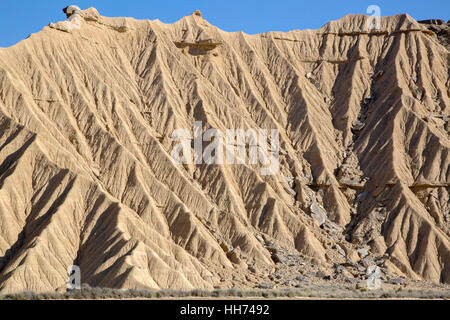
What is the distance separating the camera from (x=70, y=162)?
54.8 meters

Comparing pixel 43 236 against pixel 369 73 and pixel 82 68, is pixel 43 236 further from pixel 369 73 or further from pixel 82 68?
pixel 369 73

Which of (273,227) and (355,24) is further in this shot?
(355,24)

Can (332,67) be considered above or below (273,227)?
above

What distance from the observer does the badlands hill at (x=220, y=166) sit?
5047 cm

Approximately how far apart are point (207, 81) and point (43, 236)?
26.0 meters

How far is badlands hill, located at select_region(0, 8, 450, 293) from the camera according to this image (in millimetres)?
50469

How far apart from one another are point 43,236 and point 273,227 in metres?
17.8

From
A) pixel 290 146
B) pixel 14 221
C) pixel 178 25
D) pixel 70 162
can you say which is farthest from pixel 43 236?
pixel 178 25

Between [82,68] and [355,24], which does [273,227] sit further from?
[355,24]

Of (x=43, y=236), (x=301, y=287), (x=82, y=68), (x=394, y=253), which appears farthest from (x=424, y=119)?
(x=43, y=236)

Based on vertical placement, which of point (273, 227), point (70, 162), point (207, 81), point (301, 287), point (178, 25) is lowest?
point (301, 287)

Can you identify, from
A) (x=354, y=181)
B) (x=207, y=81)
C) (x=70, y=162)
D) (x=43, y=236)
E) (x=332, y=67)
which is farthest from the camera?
(x=332, y=67)

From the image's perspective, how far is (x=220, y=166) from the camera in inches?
2360

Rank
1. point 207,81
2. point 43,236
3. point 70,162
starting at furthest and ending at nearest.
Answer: point 207,81
point 70,162
point 43,236
